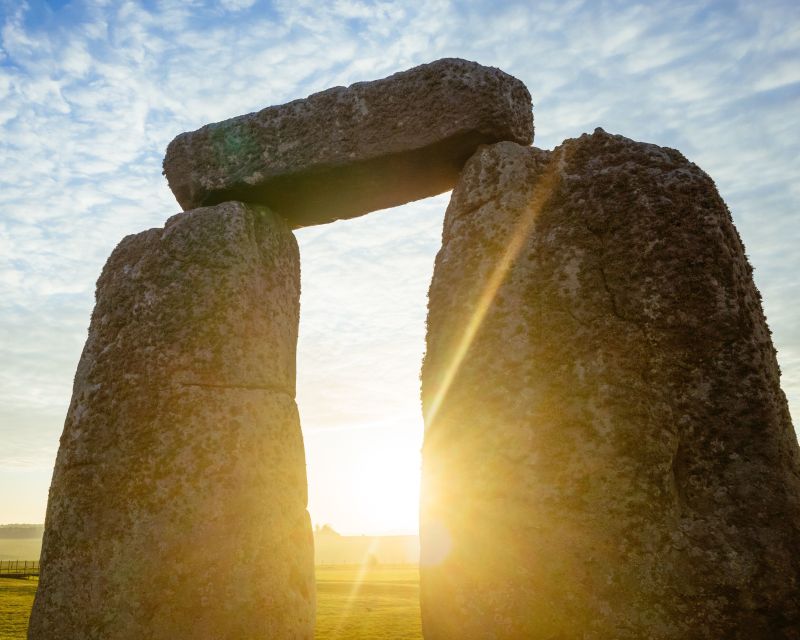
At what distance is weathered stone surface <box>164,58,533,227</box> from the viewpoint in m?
3.59

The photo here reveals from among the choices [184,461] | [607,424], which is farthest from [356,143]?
[607,424]

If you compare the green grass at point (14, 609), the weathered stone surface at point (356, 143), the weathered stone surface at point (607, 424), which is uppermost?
the weathered stone surface at point (356, 143)

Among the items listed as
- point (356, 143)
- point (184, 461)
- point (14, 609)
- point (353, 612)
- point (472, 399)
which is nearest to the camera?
point (472, 399)

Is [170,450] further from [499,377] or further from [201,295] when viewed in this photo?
[499,377]

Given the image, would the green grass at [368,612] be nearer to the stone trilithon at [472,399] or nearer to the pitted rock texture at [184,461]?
the pitted rock texture at [184,461]

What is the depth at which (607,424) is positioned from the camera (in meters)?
2.54

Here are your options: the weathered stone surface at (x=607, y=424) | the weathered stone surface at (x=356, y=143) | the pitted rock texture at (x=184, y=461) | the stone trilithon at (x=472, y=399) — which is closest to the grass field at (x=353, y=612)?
the pitted rock texture at (x=184, y=461)

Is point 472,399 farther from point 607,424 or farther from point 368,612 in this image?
point 368,612

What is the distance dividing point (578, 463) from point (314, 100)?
2.81 metres

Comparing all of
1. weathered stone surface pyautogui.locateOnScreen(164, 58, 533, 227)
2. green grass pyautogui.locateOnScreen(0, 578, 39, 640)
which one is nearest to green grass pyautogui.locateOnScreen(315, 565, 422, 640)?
green grass pyautogui.locateOnScreen(0, 578, 39, 640)

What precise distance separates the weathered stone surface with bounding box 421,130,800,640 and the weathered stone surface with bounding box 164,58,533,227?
0.70 metres

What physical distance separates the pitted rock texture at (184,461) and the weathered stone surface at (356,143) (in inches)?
14.4

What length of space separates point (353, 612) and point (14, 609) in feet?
23.2

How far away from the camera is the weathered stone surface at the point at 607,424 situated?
2307mm
